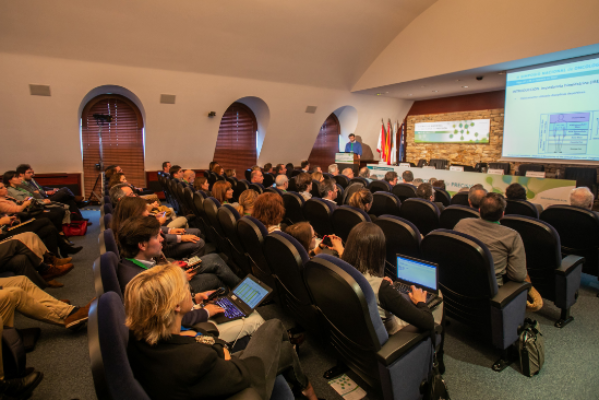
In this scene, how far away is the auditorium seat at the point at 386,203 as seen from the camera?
4090mm

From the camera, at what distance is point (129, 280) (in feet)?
6.82

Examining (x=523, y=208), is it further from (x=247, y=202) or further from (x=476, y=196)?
(x=247, y=202)

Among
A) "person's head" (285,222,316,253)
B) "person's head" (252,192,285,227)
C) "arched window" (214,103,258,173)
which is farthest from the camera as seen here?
"arched window" (214,103,258,173)

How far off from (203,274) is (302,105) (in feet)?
28.3

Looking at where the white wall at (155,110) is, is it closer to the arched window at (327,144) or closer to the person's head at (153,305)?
the arched window at (327,144)

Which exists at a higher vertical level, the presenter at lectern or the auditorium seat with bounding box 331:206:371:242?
the presenter at lectern

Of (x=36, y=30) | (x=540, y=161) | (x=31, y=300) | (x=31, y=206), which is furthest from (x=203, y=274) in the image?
(x=540, y=161)

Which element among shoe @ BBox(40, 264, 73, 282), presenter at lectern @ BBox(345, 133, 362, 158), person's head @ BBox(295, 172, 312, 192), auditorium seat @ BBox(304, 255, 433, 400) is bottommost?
shoe @ BBox(40, 264, 73, 282)

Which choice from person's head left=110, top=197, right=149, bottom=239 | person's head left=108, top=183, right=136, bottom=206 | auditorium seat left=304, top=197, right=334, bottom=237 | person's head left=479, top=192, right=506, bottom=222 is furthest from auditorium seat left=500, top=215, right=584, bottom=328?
person's head left=108, top=183, right=136, bottom=206

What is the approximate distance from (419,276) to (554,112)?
7311mm

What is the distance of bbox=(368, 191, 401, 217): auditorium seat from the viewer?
409 cm

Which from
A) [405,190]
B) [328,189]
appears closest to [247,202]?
[328,189]

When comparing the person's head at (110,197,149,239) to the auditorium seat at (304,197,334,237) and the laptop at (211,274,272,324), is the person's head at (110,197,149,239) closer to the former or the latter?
the laptop at (211,274,272,324)

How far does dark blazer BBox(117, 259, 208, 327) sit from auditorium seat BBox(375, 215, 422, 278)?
148cm
